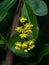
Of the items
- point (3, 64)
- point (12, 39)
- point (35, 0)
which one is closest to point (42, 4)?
point (35, 0)

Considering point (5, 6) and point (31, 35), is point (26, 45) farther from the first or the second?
point (5, 6)

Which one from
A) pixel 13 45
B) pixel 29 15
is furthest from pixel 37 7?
pixel 13 45

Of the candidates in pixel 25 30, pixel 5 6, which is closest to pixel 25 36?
pixel 25 30

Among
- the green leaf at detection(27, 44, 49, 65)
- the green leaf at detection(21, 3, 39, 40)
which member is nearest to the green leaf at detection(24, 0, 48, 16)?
the green leaf at detection(21, 3, 39, 40)

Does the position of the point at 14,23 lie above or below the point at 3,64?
above

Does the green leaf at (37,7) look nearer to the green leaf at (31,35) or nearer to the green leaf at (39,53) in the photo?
the green leaf at (31,35)

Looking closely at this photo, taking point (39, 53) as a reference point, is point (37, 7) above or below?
above

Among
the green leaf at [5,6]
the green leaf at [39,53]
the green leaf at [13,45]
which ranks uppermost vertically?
the green leaf at [5,6]

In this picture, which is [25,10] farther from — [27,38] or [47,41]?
[47,41]

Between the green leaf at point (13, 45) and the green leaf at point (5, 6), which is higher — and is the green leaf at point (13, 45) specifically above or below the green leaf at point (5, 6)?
below

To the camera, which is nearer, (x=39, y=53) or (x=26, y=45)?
(x=26, y=45)

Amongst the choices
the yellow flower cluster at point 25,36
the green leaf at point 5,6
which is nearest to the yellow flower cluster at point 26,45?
the yellow flower cluster at point 25,36
